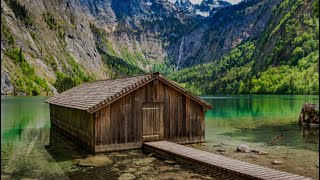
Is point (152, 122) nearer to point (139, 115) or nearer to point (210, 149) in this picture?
point (139, 115)

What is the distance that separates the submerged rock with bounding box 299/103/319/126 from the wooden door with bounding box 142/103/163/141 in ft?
80.7

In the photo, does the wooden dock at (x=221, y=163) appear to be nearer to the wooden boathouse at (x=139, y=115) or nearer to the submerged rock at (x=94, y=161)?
the wooden boathouse at (x=139, y=115)

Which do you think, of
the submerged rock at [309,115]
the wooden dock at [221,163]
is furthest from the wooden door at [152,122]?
the submerged rock at [309,115]

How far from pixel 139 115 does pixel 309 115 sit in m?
27.0

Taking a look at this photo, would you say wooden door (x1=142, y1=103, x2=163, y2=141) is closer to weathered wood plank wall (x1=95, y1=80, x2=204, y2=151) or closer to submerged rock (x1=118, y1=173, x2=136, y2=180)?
weathered wood plank wall (x1=95, y1=80, x2=204, y2=151)

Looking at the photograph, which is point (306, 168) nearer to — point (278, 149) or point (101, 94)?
point (278, 149)

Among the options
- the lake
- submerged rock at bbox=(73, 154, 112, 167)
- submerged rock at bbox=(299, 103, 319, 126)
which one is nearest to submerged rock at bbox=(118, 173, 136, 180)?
submerged rock at bbox=(73, 154, 112, 167)

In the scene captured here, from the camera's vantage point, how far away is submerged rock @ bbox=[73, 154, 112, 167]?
19953mm

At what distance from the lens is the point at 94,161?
20.8m

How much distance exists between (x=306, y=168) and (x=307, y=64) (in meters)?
176

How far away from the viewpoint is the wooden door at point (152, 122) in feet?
Result: 82.0

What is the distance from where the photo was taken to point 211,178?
656 inches

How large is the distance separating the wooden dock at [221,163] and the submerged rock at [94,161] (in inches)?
133

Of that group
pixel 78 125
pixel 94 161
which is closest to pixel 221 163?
pixel 94 161
